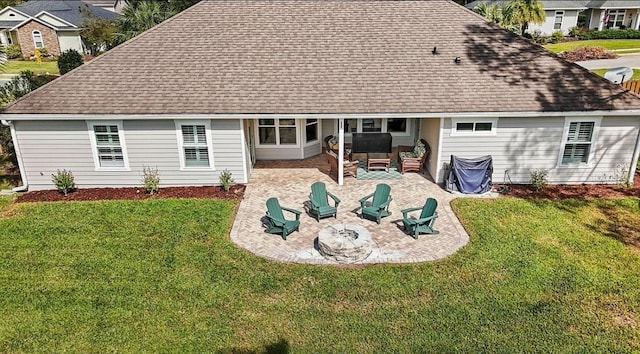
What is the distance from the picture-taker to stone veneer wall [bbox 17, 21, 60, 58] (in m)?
42.9

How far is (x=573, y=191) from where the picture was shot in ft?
43.8

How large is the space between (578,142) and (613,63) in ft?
68.6

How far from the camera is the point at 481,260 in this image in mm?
9641

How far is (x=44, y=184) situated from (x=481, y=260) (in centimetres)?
1308

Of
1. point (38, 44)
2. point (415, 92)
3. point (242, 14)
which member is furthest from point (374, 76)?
point (38, 44)

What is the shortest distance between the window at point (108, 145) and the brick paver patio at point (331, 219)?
4.14 metres

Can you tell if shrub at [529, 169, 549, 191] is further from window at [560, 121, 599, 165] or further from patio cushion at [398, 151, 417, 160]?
patio cushion at [398, 151, 417, 160]

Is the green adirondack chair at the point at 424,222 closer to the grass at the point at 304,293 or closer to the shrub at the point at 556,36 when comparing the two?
the grass at the point at 304,293

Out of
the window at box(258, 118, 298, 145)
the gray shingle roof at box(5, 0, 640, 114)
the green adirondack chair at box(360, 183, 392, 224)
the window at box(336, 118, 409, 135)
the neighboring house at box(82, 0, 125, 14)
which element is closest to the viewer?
the green adirondack chair at box(360, 183, 392, 224)

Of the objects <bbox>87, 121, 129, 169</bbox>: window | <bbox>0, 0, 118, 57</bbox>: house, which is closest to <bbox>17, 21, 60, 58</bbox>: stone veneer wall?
<bbox>0, 0, 118, 57</bbox>: house

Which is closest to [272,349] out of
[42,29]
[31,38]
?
[42,29]

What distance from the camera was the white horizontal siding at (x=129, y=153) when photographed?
43.1 ft

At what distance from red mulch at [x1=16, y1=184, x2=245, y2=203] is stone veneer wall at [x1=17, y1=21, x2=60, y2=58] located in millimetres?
37881

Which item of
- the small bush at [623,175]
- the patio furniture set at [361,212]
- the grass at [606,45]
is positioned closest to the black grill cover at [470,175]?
the patio furniture set at [361,212]
